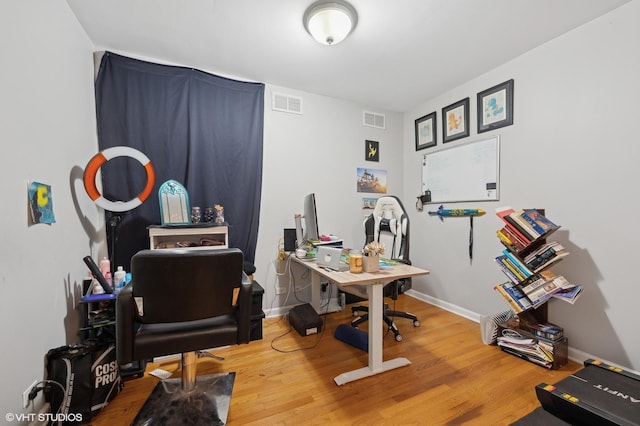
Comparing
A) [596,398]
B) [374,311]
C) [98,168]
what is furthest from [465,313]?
[98,168]

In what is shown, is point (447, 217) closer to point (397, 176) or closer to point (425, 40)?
point (397, 176)

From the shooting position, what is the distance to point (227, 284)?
51.9 inches

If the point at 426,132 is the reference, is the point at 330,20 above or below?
above

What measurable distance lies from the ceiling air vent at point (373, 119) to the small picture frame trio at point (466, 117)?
18.6 inches

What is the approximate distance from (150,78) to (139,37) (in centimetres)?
33

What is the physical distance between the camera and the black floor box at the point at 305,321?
2396mm

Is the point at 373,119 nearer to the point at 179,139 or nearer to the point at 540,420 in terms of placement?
the point at 179,139

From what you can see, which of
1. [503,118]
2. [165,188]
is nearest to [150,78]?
[165,188]

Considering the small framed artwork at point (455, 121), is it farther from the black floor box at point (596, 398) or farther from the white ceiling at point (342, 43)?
the black floor box at point (596, 398)

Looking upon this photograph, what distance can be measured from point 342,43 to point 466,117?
1.62 metres

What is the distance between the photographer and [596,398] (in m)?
1.31

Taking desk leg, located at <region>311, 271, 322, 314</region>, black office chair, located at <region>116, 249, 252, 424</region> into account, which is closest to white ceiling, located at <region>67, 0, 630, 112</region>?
black office chair, located at <region>116, 249, 252, 424</region>

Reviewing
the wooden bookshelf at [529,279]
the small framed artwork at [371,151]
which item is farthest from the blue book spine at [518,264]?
the small framed artwork at [371,151]

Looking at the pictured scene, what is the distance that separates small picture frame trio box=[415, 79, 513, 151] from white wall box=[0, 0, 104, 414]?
3.48 meters
